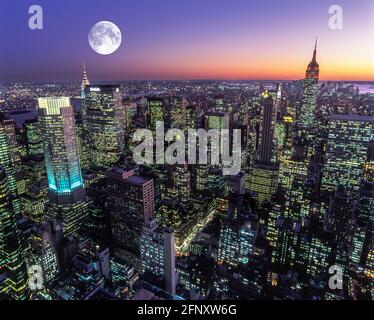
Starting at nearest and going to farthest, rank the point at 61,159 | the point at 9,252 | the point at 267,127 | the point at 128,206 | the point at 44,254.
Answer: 1. the point at 9,252
2. the point at 44,254
3. the point at 128,206
4. the point at 61,159
5. the point at 267,127

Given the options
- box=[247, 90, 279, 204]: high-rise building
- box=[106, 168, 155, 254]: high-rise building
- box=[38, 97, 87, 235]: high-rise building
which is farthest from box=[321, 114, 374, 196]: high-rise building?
box=[38, 97, 87, 235]: high-rise building

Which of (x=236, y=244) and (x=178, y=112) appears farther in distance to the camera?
(x=178, y=112)

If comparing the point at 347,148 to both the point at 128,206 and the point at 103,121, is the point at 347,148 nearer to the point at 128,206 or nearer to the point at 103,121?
the point at 128,206

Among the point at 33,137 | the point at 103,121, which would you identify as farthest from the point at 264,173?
the point at 33,137

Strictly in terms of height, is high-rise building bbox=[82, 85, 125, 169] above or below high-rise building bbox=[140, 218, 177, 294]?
above

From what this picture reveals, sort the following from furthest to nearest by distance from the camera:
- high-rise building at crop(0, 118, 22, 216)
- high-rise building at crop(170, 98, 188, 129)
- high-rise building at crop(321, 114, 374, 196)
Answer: high-rise building at crop(170, 98, 188, 129) < high-rise building at crop(321, 114, 374, 196) < high-rise building at crop(0, 118, 22, 216)

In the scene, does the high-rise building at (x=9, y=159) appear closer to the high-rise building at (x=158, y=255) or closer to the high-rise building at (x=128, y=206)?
the high-rise building at (x=128, y=206)

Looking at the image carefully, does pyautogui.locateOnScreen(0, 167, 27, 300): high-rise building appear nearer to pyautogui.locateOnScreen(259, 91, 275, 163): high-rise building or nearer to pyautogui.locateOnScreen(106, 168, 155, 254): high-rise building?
pyautogui.locateOnScreen(106, 168, 155, 254): high-rise building
